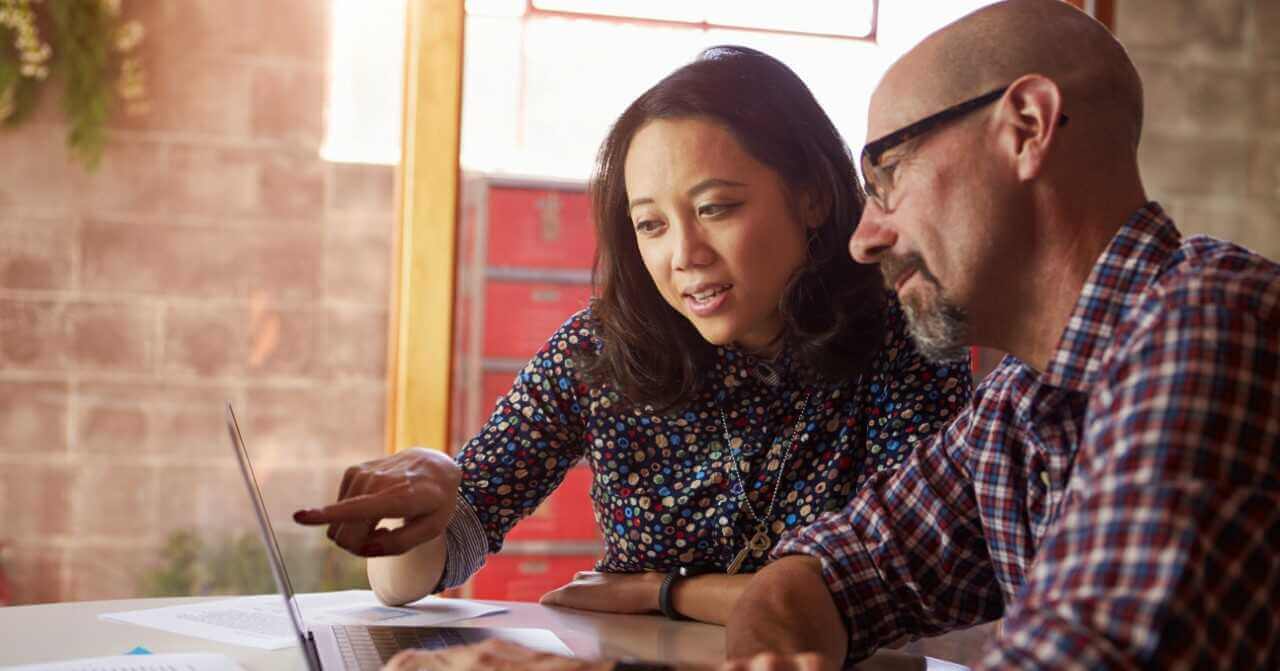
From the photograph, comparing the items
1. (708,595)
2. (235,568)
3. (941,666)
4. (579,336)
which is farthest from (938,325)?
(235,568)

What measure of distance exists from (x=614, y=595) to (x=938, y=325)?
0.61m

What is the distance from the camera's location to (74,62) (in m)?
3.02

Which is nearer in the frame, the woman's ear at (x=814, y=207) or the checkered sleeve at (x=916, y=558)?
the checkered sleeve at (x=916, y=558)

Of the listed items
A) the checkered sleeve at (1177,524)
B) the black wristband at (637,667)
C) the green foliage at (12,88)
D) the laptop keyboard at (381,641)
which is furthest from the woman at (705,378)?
the green foliage at (12,88)

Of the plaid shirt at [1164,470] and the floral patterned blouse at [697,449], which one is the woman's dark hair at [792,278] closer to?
the floral patterned blouse at [697,449]

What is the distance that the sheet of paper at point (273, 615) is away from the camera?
130 centimetres

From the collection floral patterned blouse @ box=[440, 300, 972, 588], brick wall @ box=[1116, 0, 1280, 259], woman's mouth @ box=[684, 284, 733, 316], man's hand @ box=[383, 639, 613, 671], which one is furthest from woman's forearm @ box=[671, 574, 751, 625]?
brick wall @ box=[1116, 0, 1280, 259]

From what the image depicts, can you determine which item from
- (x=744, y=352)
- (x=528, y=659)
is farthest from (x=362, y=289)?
(x=528, y=659)

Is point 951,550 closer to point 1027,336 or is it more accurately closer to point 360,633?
point 1027,336

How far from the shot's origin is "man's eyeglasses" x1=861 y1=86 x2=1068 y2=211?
1.08m

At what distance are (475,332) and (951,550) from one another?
2.10 m

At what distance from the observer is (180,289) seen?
3.12 metres

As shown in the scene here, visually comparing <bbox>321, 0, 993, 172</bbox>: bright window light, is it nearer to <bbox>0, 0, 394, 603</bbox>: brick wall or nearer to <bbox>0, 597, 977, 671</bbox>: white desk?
<bbox>0, 0, 394, 603</bbox>: brick wall

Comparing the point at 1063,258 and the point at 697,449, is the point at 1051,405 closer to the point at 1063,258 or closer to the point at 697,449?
the point at 1063,258
